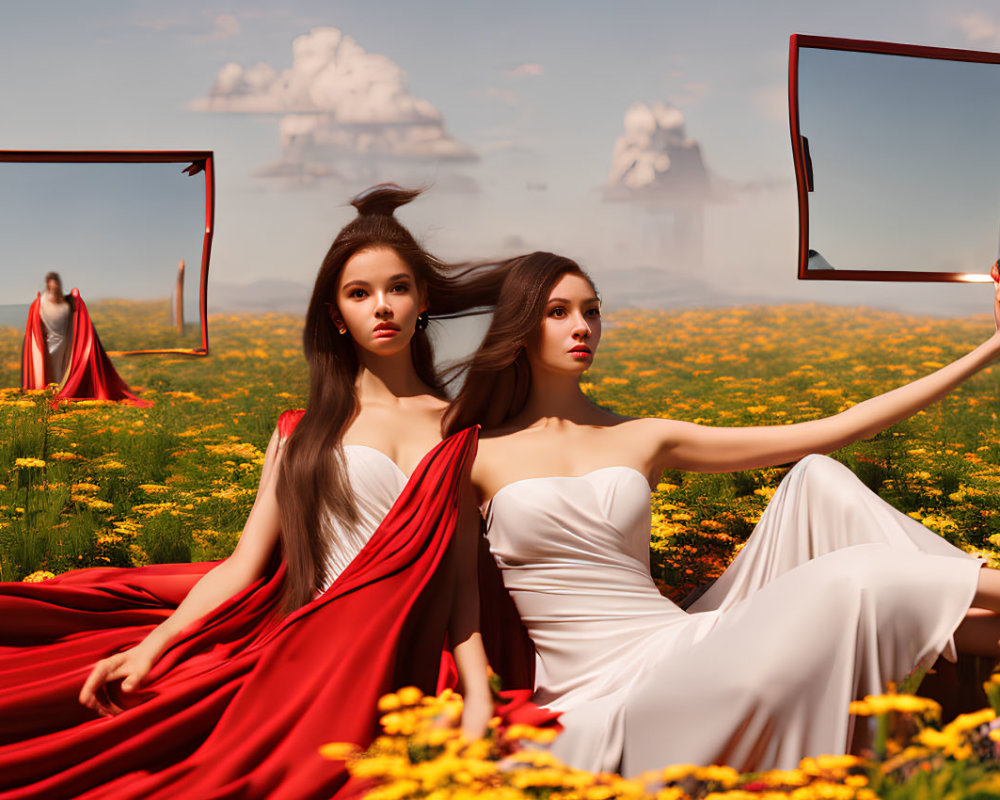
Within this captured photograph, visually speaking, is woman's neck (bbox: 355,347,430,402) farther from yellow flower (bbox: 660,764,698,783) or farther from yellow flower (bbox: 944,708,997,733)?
yellow flower (bbox: 944,708,997,733)

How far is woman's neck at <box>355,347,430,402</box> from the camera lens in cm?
316

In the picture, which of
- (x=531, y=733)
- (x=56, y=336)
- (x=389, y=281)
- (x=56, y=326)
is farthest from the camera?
(x=56, y=336)

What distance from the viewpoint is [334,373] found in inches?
125

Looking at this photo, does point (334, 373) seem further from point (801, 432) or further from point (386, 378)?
point (801, 432)

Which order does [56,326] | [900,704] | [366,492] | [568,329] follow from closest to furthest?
[900,704] < [568,329] < [366,492] < [56,326]

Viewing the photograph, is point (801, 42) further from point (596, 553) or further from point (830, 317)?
point (830, 317)

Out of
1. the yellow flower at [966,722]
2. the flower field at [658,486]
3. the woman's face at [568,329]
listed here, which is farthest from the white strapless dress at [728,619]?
the woman's face at [568,329]

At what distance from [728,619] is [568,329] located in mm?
1005

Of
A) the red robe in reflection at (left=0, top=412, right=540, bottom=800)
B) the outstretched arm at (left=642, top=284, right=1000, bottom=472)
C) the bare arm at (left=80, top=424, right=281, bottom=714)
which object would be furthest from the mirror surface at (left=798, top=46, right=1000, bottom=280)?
the bare arm at (left=80, top=424, right=281, bottom=714)

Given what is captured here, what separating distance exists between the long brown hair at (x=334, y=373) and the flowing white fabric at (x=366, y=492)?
26 mm

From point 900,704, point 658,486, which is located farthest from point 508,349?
point 658,486

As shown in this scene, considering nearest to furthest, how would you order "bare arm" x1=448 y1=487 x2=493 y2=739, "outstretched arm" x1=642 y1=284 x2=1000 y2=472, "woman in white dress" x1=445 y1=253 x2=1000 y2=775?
"woman in white dress" x1=445 y1=253 x2=1000 y2=775
"bare arm" x1=448 y1=487 x2=493 y2=739
"outstretched arm" x1=642 y1=284 x2=1000 y2=472

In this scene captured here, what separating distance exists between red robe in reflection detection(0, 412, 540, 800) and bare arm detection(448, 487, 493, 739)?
0.05m

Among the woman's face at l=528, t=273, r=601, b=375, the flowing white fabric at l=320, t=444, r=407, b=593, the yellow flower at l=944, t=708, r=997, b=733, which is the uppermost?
the woman's face at l=528, t=273, r=601, b=375
